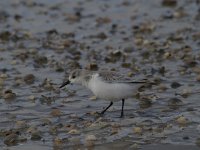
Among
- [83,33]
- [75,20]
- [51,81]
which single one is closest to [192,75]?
[51,81]

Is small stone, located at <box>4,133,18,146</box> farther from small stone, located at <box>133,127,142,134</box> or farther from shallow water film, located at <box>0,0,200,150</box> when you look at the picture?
small stone, located at <box>133,127,142,134</box>

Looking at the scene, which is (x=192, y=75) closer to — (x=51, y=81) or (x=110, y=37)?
(x=51, y=81)

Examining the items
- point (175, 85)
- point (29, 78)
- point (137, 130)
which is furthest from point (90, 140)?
point (29, 78)

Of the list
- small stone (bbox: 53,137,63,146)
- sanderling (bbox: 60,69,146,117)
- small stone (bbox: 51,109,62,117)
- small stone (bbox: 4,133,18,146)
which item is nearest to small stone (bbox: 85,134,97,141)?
small stone (bbox: 53,137,63,146)

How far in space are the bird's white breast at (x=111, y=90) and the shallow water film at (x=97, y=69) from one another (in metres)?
0.35

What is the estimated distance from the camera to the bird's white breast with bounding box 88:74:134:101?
955 centimetres

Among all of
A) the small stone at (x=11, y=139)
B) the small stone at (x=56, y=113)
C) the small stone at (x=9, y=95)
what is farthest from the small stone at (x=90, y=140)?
the small stone at (x=9, y=95)

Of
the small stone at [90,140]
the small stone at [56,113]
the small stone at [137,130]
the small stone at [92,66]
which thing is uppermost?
the small stone at [92,66]

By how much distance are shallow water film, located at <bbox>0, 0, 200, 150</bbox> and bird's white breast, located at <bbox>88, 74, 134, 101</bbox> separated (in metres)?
0.35

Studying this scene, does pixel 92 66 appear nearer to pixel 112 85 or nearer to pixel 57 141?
pixel 112 85

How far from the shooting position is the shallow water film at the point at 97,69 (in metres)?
8.71

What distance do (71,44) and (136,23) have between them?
2.58 meters

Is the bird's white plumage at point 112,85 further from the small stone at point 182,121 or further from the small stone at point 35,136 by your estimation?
the small stone at point 35,136

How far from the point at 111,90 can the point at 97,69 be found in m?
2.83
